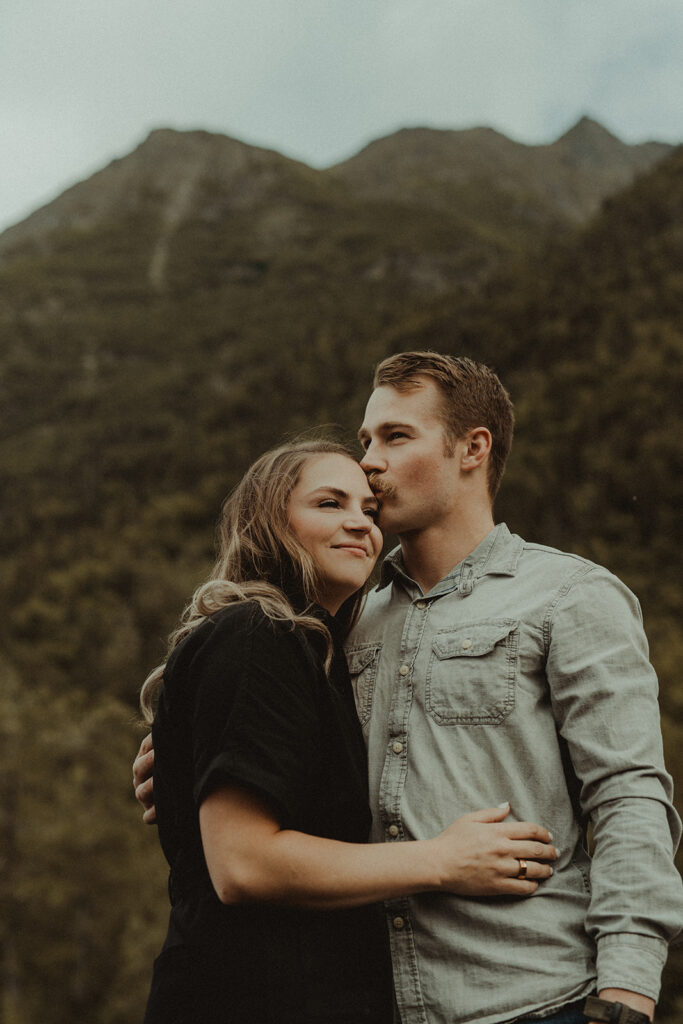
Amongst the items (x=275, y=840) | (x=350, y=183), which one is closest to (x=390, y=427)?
(x=275, y=840)

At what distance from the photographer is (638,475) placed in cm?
2706

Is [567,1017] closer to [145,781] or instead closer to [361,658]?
[361,658]

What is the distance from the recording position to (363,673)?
2.19 metres

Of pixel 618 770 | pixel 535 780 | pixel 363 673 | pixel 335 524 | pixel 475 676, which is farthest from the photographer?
pixel 363 673

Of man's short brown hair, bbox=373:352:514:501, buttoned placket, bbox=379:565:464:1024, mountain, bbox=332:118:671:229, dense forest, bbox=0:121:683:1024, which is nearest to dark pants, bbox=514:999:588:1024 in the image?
buttoned placket, bbox=379:565:464:1024

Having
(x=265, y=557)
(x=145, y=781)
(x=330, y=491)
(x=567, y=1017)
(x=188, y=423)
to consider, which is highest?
(x=188, y=423)

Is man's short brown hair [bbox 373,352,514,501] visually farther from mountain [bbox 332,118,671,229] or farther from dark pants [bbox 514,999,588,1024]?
mountain [bbox 332,118,671,229]

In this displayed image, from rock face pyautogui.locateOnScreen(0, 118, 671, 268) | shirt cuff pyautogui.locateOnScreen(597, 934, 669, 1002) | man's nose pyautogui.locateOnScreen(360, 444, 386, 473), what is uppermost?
rock face pyautogui.locateOnScreen(0, 118, 671, 268)

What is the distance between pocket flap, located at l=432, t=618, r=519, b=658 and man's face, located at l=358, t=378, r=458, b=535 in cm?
35

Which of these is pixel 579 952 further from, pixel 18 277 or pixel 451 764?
pixel 18 277

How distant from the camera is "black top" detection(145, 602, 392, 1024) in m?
1.58

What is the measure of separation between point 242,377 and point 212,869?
58207 mm

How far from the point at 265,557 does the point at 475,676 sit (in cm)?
53

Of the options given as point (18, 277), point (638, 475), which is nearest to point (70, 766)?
point (638, 475)
